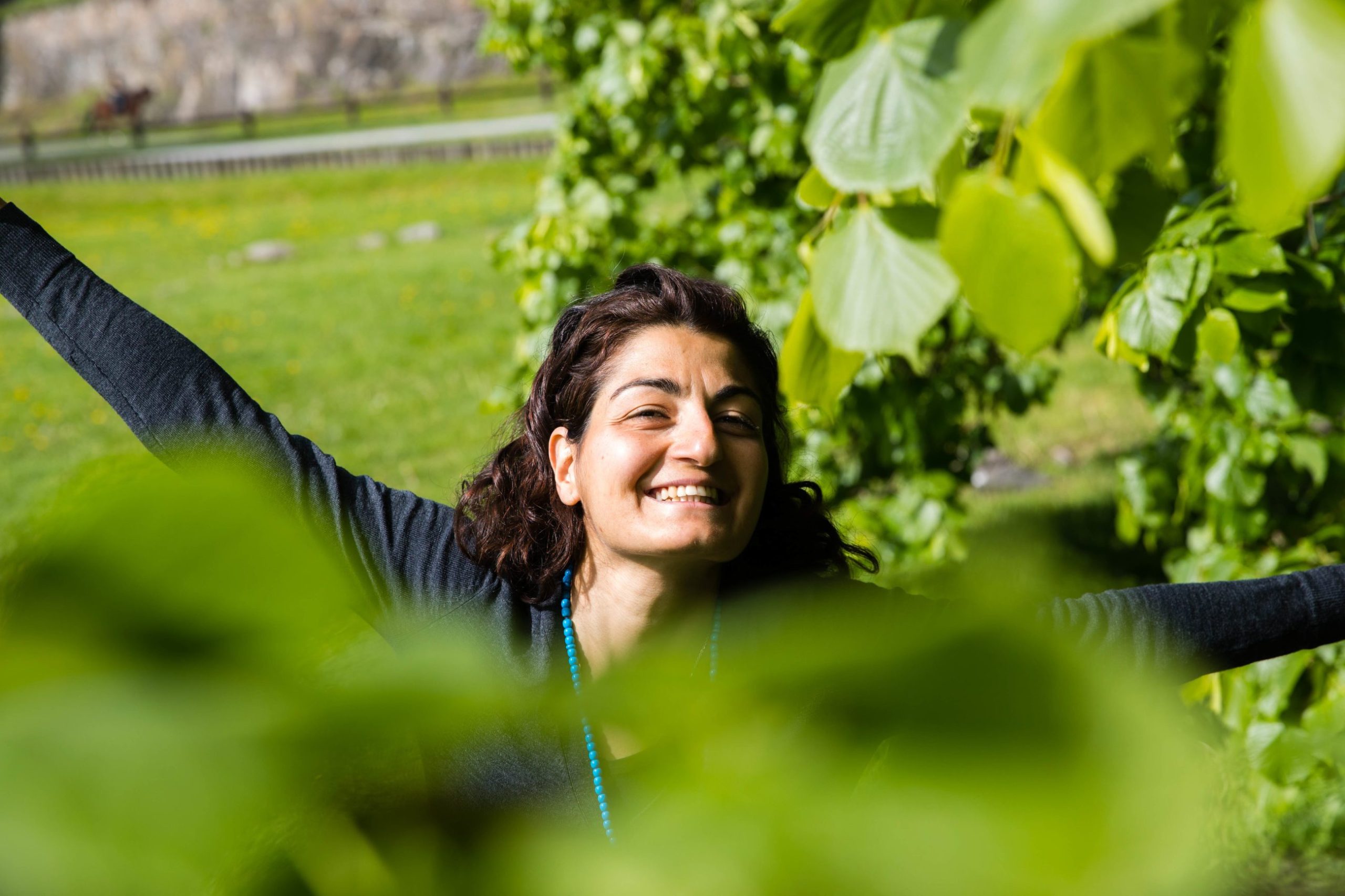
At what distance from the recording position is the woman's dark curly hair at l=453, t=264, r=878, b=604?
1900 millimetres

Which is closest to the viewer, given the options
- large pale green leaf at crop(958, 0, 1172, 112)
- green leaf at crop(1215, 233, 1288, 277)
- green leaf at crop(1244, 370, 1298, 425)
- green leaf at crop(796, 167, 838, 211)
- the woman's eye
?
large pale green leaf at crop(958, 0, 1172, 112)

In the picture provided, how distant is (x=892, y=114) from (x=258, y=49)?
3964 cm

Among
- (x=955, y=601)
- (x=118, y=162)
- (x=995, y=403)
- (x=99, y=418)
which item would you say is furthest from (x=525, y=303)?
(x=118, y=162)

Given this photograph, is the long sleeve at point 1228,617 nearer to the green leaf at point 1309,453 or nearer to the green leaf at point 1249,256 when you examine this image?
the green leaf at point 1249,256

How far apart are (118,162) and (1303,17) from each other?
78.4ft

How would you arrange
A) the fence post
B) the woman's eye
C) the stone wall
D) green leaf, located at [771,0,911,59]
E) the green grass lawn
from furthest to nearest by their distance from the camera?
the stone wall → the fence post → the green grass lawn → the woman's eye → green leaf, located at [771,0,911,59]

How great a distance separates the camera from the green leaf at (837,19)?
74 centimetres

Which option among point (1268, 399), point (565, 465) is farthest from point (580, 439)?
point (1268, 399)

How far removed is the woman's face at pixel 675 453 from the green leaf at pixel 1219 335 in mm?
802

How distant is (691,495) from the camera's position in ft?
5.41

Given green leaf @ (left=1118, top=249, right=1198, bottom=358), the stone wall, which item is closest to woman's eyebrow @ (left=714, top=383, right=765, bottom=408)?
green leaf @ (left=1118, top=249, right=1198, bottom=358)

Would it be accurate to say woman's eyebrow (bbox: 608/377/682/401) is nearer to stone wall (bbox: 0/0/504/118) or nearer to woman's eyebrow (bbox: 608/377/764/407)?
woman's eyebrow (bbox: 608/377/764/407)

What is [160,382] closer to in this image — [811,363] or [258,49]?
[811,363]

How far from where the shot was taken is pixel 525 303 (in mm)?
3676
